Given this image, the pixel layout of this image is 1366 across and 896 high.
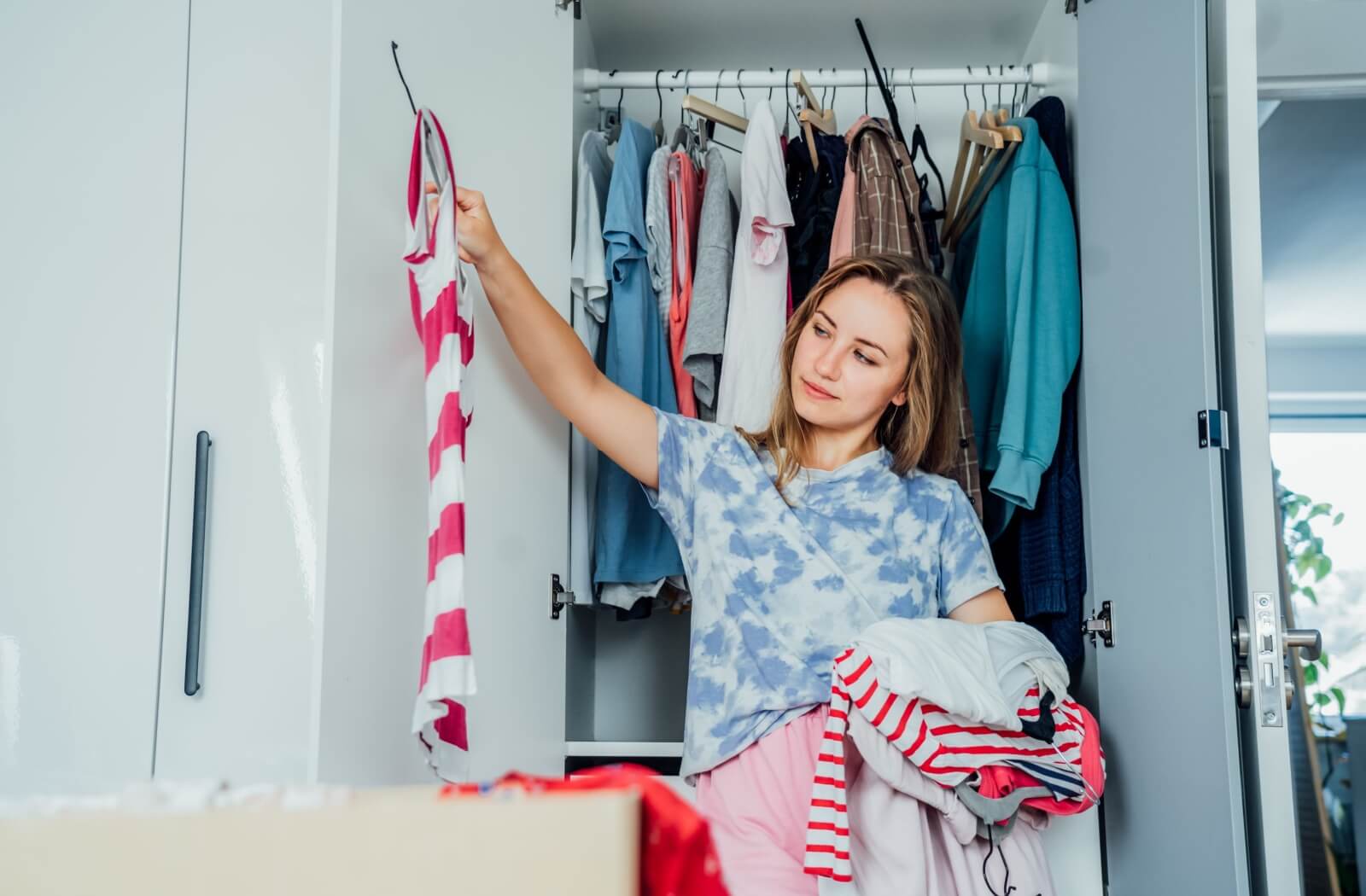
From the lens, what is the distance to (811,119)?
2.07m

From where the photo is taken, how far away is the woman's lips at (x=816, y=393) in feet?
5.39

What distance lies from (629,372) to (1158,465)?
0.85 m

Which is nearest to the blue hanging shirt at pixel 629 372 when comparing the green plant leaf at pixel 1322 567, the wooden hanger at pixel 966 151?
the wooden hanger at pixel 966 151

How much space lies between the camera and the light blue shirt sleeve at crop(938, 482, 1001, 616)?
161 centimetres

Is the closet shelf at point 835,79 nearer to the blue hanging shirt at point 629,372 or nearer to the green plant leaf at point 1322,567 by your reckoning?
the blue hanging shirt at point 629,372

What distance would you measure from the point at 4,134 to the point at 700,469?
3.60 ft

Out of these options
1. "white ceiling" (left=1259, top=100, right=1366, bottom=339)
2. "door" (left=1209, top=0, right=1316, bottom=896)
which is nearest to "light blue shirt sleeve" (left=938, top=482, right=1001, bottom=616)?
"door" (left=1209, top=0, right=1316, bottom=896)

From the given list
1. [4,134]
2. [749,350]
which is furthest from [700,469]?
[4,134]

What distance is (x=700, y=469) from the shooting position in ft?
5.30

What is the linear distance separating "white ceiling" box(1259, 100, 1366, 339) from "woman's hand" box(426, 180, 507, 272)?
2.24 metres

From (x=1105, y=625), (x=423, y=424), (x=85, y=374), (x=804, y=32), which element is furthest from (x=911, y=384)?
(x=85, y=374)

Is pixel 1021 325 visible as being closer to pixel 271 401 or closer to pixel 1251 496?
pixel 1251 496

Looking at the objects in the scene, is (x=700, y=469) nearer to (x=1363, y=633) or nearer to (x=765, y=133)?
(x=765, y=133)

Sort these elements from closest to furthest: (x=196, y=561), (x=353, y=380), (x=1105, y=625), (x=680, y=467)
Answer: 1. (x=353, y=380)
2. (x=196, y=561)
3. (x=680, y=467)
4. (x=1105, y=625)
